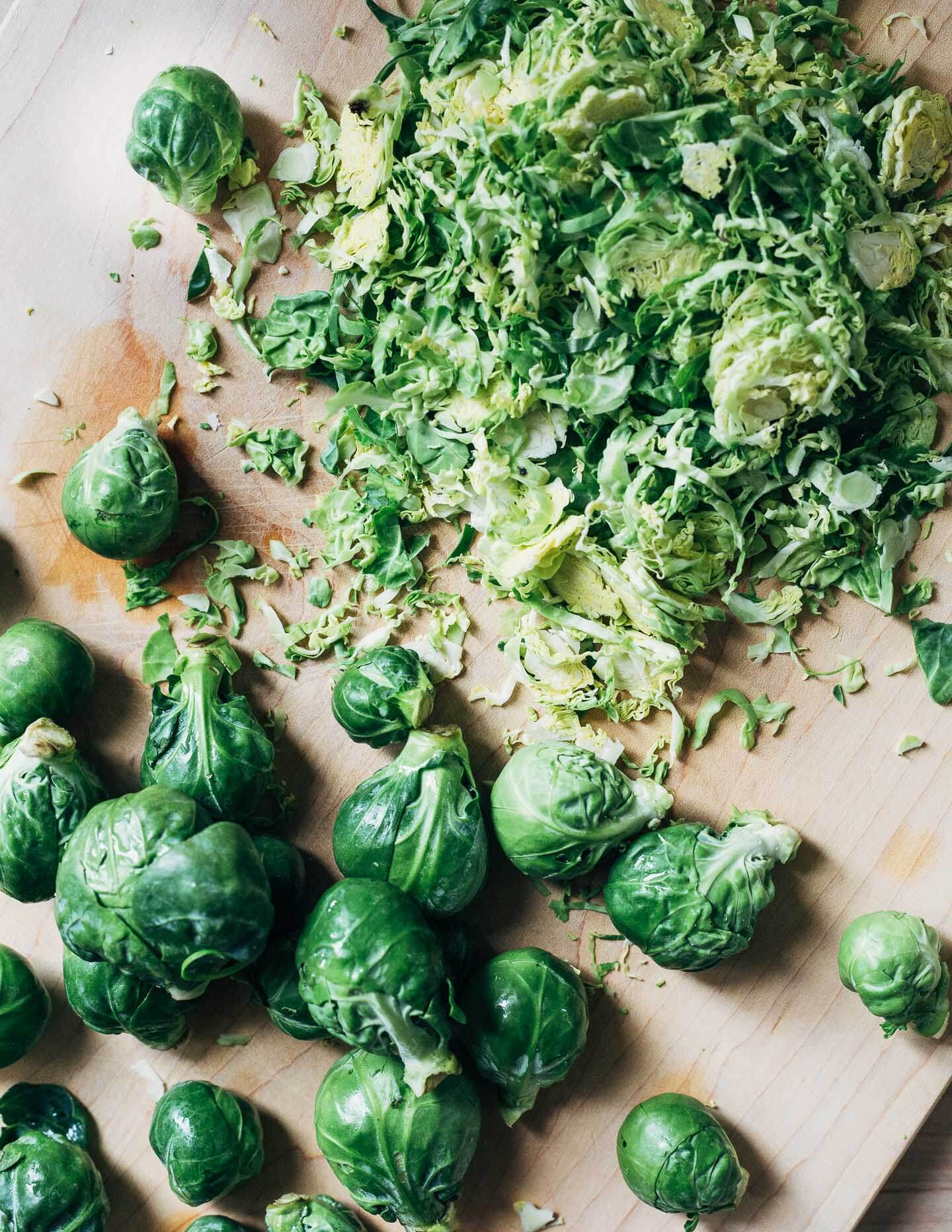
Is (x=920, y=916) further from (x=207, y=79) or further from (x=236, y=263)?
(x=207, y=79)

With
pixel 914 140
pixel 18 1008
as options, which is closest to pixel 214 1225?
pixel 18 1008

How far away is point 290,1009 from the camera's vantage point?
3148 mm

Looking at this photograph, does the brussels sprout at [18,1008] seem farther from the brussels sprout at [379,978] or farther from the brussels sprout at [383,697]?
the brussels sprout at [383,697]

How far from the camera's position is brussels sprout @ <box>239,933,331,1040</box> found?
3.15m

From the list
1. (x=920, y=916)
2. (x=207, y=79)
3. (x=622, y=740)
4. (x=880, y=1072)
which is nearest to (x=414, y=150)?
(x=207, y=79)

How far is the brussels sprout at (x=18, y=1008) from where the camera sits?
322 cm

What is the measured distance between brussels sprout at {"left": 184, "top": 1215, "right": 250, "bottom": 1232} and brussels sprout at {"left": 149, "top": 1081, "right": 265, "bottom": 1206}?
0.06m

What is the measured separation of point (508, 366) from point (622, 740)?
1222 millimetres

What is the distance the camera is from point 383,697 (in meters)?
3.17

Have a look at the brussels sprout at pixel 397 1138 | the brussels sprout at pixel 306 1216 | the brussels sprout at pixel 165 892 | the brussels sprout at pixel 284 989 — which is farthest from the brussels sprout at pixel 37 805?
the brussels sprout at pixel 306 1216

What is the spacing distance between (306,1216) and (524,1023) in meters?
0.92

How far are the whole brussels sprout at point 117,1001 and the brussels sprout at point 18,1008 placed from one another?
0.12 meters

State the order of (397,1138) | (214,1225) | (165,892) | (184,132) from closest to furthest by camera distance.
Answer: (165,892) → (397,1138) → (184,132) → (214,1225)

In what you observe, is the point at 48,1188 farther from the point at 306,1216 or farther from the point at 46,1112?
the point at 306,1216
